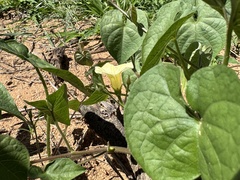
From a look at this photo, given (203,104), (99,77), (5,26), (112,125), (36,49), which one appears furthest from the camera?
(5,26)

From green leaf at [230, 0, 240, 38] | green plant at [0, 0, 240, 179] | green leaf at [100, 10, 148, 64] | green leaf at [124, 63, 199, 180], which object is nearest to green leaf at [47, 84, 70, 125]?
green plant at [0, 0, 240, 179]

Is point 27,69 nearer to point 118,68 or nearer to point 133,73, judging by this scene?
point 133,73

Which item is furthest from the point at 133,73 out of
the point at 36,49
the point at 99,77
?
the point at 36,49

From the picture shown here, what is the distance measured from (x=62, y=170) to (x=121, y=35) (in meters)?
0.46

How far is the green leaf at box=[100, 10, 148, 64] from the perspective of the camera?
1287 mm

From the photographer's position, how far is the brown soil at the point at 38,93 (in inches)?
59.6

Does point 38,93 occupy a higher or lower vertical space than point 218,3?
Answer: lower

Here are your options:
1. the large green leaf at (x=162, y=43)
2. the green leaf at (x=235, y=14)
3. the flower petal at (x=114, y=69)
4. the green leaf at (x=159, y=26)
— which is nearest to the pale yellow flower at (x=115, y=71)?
the flower petal at (x=114, y=69)

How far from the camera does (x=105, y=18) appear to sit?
136 centimetres

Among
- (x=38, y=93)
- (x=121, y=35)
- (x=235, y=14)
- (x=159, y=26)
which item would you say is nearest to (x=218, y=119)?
(x=235, y=14)

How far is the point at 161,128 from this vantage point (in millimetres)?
776

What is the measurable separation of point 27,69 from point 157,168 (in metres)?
1.52

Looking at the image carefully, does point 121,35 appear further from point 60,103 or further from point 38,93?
point 38,93

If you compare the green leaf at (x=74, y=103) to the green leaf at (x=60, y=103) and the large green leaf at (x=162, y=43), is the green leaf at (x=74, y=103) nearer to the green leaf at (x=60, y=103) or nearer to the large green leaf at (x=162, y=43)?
the green leaf at (x=60, y=103)
